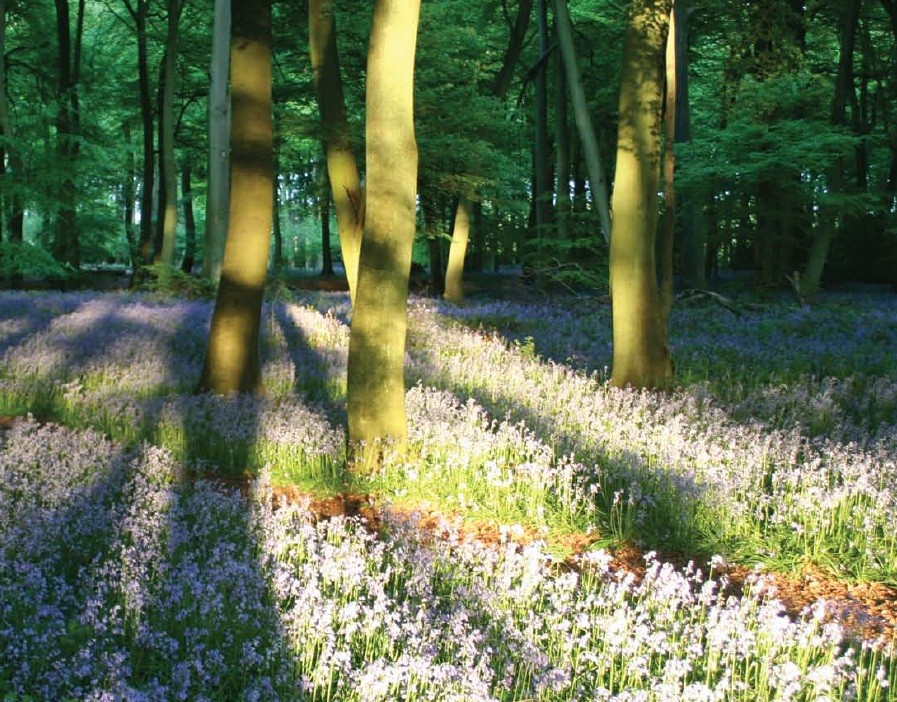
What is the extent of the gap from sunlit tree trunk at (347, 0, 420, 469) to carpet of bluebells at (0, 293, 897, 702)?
0.38m

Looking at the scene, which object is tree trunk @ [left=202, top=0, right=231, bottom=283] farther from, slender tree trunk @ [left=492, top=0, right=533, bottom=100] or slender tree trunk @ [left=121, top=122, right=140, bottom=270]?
slender tree trunk @ [left=121, top=122, right=140, bottom=270]

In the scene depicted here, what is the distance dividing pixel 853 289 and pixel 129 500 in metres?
30.1

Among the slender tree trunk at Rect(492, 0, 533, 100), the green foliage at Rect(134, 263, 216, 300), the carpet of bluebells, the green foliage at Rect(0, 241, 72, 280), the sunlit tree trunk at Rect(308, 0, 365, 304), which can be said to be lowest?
the carpet of bluebells

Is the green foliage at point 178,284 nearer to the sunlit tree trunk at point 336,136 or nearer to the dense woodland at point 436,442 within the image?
the dense woodland at point 436,442

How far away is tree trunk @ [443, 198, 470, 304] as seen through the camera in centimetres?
2234

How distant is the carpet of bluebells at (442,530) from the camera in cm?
317

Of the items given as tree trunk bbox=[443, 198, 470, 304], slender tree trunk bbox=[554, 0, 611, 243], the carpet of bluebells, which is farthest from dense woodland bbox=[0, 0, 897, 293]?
the carpet of bluebells

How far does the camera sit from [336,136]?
36.9 feet

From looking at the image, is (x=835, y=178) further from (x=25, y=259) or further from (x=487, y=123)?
(x=25, y=259)

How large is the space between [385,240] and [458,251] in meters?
16.1

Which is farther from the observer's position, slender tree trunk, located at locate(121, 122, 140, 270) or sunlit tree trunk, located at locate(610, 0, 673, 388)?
slender tree trunk, located at locate(121, 122, 140, 270)

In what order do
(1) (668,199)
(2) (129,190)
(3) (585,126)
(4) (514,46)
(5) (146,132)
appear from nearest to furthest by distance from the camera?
(1) (668,199)
(3) (585,126)
(4) (514,46)
(5) (146,132)
(2) (129,190)

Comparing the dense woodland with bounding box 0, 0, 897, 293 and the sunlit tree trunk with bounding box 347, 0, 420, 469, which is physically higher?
the dense woodland with bounding box 0, 0, 897, 293

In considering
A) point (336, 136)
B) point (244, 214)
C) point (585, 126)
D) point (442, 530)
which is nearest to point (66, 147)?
point (336, 136)
